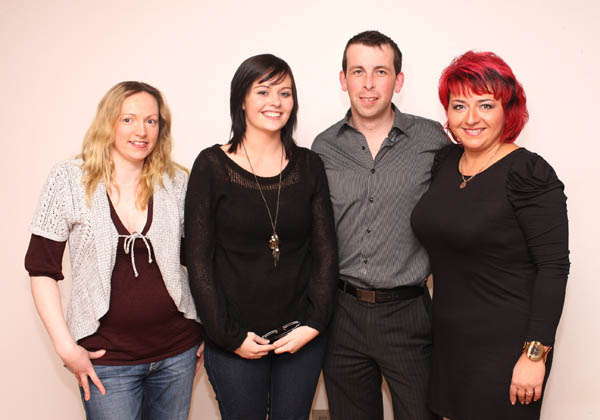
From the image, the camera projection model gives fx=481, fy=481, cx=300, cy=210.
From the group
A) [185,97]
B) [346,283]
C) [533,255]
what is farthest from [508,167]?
[185,97]

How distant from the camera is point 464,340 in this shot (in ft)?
5.37

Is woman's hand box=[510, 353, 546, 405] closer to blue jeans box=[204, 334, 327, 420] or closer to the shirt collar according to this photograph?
blue jeans box=[204, 334, 327, 420]

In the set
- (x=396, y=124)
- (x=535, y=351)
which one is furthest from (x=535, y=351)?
(x=396, y=124)

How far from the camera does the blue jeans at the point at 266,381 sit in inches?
67.2

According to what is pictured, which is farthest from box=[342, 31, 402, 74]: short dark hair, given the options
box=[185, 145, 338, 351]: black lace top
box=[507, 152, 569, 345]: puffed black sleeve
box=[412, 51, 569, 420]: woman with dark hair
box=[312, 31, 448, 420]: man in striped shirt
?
box=[507, 152, 569, 345]: puffed black sleeve

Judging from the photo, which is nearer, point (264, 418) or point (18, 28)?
point (264, 418)

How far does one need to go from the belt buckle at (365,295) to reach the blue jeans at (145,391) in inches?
25.4

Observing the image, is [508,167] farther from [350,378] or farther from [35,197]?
[35,197]

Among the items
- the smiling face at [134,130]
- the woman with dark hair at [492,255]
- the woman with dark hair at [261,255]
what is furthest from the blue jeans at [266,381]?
the smiling face at [134,130]

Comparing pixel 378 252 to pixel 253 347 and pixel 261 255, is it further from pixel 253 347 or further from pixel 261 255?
pixel 253 347

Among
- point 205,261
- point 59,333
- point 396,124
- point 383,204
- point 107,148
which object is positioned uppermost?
point 396,124

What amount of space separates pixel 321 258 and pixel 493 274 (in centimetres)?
59

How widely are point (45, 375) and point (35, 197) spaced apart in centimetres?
95

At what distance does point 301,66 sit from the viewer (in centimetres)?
239
